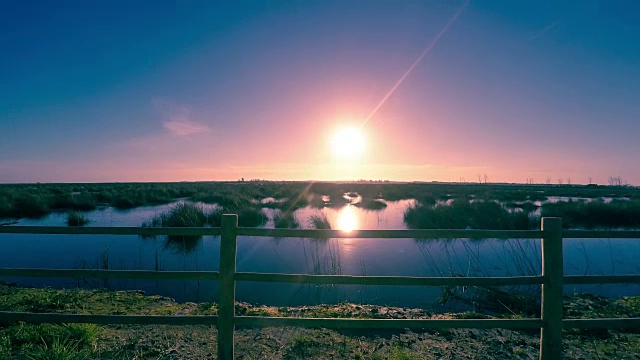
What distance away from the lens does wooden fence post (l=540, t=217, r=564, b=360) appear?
3.49 m

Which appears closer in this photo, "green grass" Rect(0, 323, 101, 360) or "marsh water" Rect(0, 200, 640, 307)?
"green grass" Rect(0, 323, 101, 360)

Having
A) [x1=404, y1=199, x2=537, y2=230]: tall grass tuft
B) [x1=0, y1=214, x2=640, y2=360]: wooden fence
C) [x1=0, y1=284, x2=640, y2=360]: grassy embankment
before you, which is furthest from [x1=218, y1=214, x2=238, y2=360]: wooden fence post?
[x1=404, y1=199, x2=537, y2=230]: tall grass tuft

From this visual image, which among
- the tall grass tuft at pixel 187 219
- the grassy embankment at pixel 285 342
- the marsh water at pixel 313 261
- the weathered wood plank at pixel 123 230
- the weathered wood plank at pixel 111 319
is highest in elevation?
the weathered wood plank at pixel 123 230

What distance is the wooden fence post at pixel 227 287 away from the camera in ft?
11.6

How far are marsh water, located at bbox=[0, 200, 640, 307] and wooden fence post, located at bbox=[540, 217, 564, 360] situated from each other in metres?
4.54

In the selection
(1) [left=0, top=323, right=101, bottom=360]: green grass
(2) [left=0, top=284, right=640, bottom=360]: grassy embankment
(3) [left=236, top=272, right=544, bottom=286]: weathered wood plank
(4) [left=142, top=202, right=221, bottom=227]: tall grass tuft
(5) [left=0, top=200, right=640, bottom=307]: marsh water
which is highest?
(3) [left=236, top=272, right=544, bottom=286]: weathered wood plank

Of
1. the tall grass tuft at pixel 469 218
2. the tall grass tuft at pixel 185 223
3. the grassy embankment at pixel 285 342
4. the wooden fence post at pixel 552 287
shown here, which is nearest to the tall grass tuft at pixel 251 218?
the tall grass tuft at pixel 185 223

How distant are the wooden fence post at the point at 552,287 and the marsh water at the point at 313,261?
14.9 feet

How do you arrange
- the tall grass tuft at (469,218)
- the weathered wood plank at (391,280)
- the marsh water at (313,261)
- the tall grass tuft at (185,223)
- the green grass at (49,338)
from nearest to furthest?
the weathered wood plank at (391,280) → the green grass at (49,338) → the marsh water at (313,261) → the tall grass tuft at (185,223) → the tall grass tuft at (469,218)

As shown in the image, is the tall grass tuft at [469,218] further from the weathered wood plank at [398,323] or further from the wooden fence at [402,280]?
the weathered wood plank at [398,323]

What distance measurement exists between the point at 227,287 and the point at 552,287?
3.32 meters

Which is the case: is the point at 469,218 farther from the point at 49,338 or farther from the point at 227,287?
the point at 49,338

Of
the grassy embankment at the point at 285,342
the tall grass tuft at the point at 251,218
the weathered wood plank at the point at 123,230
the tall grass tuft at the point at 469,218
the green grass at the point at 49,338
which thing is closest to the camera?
the weathered wood plank at the point at 123,230

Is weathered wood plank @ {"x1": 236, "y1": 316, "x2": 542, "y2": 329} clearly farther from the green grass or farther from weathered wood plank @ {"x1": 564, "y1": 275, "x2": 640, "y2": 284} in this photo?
the green grass
